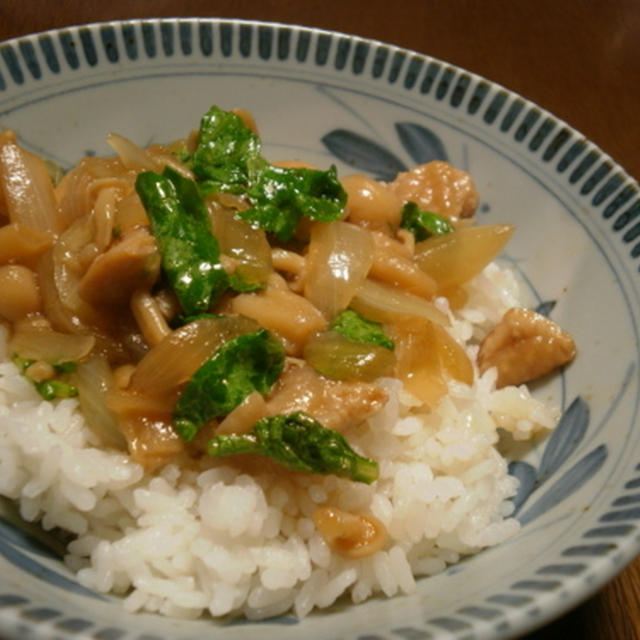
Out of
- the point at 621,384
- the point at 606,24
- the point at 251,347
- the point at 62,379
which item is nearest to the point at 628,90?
the point at 606,24

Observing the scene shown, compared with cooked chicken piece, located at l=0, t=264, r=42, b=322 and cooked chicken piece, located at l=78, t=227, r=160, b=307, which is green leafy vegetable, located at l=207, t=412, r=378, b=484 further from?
cooked chicken piece, located at l=0, t=264, r=42, b=322

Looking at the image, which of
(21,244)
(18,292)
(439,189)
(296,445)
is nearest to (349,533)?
(296,445)

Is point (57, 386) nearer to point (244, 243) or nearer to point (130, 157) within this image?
point (244, 243)

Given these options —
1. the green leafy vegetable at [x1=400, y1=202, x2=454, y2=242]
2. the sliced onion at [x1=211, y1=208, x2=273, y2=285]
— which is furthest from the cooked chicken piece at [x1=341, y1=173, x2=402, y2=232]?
the sliced onion at [x1=211, y1=208, x2=273, y2=285]

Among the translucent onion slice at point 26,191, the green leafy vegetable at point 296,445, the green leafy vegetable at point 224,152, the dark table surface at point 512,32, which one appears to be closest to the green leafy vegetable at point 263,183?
the green leafy vegetable at point 224,152

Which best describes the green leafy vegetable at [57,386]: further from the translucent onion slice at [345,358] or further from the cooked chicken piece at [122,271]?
the translucent onion slice at [345,358]
